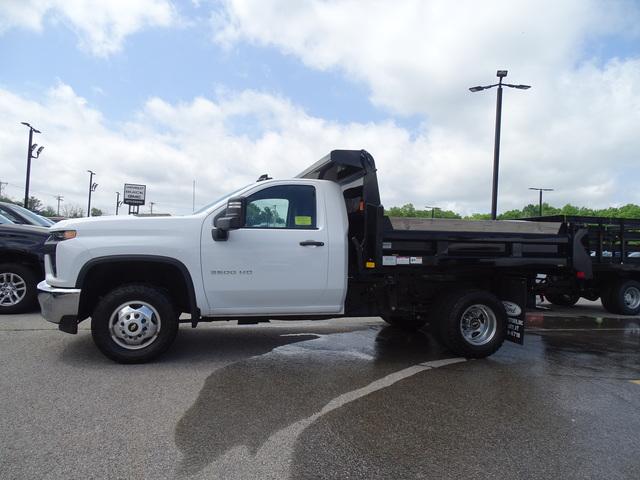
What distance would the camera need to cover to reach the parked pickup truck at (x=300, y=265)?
15.8 ft

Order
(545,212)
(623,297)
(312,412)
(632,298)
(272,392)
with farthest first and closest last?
1. (545,212)
2. (632,298)
3. (623,297)
4. (272,392)
5. (312,412)

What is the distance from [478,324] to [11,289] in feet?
23.6

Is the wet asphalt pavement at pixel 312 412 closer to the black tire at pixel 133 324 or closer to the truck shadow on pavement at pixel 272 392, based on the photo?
the truck shadow on pavement at pixel 272 392

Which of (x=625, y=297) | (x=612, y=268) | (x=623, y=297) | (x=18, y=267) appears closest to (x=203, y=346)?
(x=18, y=267)

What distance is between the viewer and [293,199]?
537 cm

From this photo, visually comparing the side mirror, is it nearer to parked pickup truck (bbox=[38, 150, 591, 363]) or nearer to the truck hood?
parked pickup truck (bbox=[38, 150, 591, 363])

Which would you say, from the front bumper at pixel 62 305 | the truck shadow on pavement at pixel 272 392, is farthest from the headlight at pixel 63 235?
the truck shadow on pavement at pixel 272 392

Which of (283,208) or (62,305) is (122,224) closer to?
(62,305)

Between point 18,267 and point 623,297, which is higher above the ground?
point 18,267

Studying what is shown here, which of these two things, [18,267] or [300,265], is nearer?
[300,265]

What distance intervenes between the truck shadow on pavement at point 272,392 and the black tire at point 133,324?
2.40ft

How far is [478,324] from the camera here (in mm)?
5832

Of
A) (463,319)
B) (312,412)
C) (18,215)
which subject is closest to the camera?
(312,412)

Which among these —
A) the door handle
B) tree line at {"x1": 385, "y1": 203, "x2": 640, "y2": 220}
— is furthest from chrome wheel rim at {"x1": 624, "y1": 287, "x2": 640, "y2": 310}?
tree line at {"x1": 385, "y1": 203, "x2": 640, "y2": 220}
